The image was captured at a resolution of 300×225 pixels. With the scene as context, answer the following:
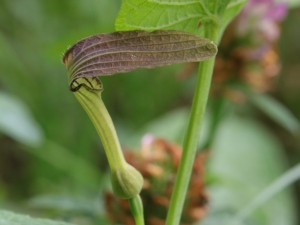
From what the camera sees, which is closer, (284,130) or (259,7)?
(259,7)

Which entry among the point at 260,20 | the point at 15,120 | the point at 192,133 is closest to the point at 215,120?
the point at 260,20

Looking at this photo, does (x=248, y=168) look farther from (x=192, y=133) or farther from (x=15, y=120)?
(x=192, y=133)

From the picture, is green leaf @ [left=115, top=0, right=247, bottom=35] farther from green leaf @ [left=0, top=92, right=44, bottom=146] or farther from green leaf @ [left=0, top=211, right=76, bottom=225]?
green leaf @ [left=0, top=92, right=44, bottom=146]

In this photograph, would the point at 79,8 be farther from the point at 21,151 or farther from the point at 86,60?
the point at 86,60

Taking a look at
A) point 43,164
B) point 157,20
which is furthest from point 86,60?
point 43,164

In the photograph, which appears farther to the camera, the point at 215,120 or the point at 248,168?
the point at 248,168

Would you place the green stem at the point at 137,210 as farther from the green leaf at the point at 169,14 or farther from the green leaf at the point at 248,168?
the green leaf at the point at 248,168

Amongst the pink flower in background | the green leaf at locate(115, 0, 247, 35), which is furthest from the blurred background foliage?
the green leaf at locate(115, 0, 247, 35)
